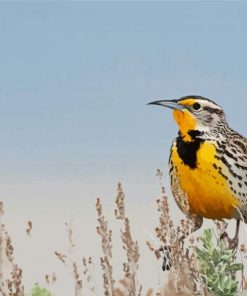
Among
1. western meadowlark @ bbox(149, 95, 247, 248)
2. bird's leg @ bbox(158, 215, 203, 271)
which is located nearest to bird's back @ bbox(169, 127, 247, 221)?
western meadowlark @ bbox(149, 95, 247, 248)

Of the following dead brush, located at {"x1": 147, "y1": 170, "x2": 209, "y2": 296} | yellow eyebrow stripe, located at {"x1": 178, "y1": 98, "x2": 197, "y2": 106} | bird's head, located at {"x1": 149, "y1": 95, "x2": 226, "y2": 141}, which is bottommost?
dead brush, located at {"x1": 147, "y1": 170, "x2": 209, "y2": 296}

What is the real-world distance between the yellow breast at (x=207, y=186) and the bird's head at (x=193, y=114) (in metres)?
0.22

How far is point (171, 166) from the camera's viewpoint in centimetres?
539

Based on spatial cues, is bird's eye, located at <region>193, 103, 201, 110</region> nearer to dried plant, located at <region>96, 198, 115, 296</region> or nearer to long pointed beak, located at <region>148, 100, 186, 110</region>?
long pointed beak, located at <region>148, 100, 186, 110</region>

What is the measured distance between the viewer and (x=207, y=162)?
5164 millimetres

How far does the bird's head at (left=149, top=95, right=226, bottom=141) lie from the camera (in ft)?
17.7

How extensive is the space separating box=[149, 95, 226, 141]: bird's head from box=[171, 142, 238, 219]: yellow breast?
223 mm

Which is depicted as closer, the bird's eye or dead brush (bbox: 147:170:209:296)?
dead brush (bbox: 147:170:209:296)

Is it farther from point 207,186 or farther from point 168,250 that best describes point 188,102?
point 168,250

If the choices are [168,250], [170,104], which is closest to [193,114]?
[170,104]

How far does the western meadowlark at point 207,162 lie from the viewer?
16.7 feet

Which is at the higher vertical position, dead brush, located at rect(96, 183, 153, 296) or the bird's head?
the bird's head

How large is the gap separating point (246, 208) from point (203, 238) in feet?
4.57

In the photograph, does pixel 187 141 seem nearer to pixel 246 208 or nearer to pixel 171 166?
pixel 171 166
